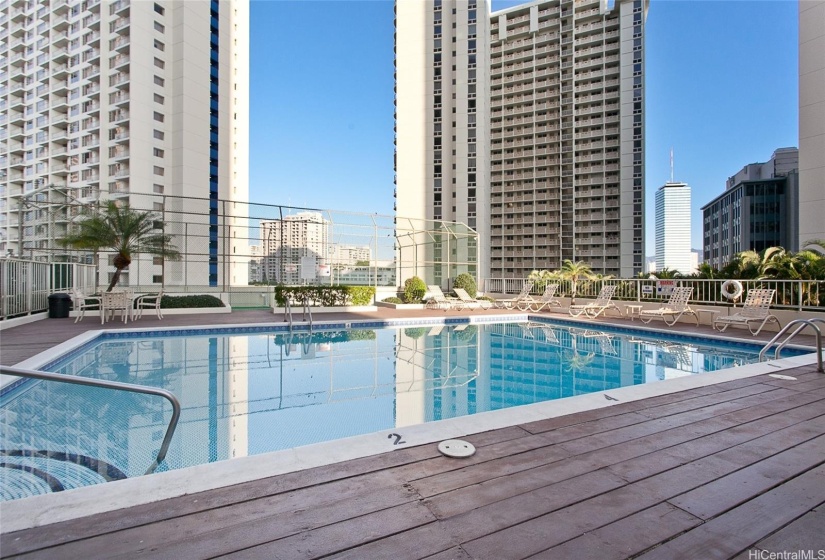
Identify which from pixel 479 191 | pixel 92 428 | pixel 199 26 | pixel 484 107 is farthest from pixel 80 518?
pixel 199 26

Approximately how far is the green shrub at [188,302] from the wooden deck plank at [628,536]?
1252cm

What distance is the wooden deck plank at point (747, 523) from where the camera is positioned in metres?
1.44

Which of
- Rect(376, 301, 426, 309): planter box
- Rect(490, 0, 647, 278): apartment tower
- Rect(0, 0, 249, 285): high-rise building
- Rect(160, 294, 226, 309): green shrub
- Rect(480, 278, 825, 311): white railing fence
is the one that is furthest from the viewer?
Rect(490, 0, 647, 278): apartment tower

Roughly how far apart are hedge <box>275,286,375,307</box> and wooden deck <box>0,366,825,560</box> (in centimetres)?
1054

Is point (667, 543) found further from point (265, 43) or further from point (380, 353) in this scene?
point (265, 43)

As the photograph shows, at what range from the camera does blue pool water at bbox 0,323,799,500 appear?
315cm

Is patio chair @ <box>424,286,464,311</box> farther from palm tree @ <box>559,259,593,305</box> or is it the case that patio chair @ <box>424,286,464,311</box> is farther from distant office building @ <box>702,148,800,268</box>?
distant office building @ <box>702,148,800,268</box>

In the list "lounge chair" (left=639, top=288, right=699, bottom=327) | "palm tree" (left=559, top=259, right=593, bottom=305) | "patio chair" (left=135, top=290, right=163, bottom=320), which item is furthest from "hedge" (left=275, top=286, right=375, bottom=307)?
"lounge chair" (left=639, top=288, right=699, bottom=327)

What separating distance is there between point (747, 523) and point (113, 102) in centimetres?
4146

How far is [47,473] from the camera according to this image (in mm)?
2637

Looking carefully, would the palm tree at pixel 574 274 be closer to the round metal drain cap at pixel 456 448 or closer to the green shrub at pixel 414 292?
the green shrub at pixel 414 292

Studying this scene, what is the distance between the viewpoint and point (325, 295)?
509 inches

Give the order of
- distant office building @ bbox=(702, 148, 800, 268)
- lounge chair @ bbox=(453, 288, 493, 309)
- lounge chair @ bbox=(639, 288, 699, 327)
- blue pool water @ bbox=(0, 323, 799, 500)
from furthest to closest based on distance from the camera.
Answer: distant office building @ bbox=(702, 148, 800, 268)
lounge chair @ bbox=(453, 288, 493, 309)
lounge chair @ bbox=(639, 288, 699, 327)
blue pool water @ bbox=(0, 323, 799, 500)

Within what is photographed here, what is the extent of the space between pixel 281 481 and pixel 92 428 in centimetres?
278
